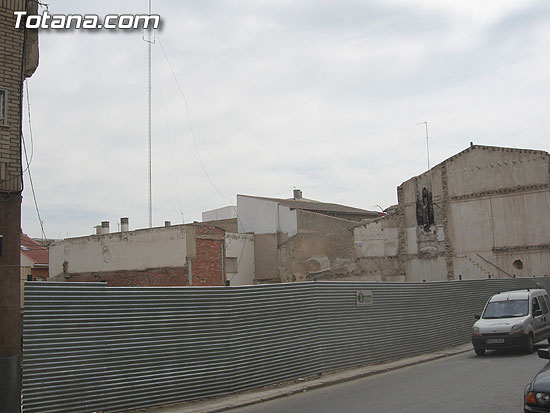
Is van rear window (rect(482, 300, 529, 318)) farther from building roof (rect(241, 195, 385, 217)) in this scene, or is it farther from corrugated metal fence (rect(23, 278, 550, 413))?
building roof (rect(241, 195, 385, 217))

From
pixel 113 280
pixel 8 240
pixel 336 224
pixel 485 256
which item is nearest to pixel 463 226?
pixel 485 256

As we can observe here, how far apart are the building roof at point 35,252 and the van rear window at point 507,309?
3676 centimetres

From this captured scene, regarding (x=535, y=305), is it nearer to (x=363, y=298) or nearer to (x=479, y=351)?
(x=479, y=351)

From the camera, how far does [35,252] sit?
48594 mm

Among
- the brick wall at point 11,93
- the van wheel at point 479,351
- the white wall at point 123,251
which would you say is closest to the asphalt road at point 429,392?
the van wheel at point 479,351

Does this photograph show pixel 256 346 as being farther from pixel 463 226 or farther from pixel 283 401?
pixel 463 226

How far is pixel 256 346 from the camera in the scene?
13.1 metres

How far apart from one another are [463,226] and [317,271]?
10.3 m

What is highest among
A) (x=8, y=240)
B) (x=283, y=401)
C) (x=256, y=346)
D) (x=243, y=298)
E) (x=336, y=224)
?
(x=336, y=224)

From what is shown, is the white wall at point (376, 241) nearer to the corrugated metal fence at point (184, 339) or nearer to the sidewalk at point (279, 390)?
the sidewalk at point (279, 390)

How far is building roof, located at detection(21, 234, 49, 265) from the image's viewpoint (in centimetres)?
4675

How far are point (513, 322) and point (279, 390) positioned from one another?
8747 millimetres

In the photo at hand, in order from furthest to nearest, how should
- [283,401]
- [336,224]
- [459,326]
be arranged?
[336,224], [459,326], [283,401]

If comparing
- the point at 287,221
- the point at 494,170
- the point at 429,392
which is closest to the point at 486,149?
the point at 494,170
